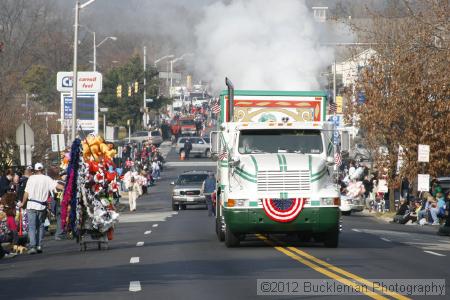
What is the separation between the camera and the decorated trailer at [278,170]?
25.3m

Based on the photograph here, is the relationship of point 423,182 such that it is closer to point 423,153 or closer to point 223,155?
point 423,153

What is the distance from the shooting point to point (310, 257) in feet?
76.2

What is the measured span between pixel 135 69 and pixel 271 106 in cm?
8977

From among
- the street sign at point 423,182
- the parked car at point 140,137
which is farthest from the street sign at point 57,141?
the parked car at point 140,137

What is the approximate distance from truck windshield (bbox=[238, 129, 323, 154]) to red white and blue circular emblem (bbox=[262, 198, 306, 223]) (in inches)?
58.9

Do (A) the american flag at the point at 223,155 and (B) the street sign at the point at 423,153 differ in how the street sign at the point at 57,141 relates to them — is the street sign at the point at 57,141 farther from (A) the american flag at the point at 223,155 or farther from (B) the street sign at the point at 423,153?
(A) the american flag at the point at 223,155

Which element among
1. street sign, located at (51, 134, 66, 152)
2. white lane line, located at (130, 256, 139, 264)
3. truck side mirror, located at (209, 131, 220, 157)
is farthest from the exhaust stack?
street sign, located at (51, 134, 66, 152)

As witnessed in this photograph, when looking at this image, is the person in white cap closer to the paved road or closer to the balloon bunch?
the paved road

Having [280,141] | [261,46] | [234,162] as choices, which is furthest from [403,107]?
[234,162]

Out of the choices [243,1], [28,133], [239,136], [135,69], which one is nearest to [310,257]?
[239,136]

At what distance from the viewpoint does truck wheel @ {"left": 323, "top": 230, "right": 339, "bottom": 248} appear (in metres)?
25.8

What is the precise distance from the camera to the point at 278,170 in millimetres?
25375

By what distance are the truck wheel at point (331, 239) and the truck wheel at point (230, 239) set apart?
1926 millimetres

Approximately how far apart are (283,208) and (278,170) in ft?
2.65
